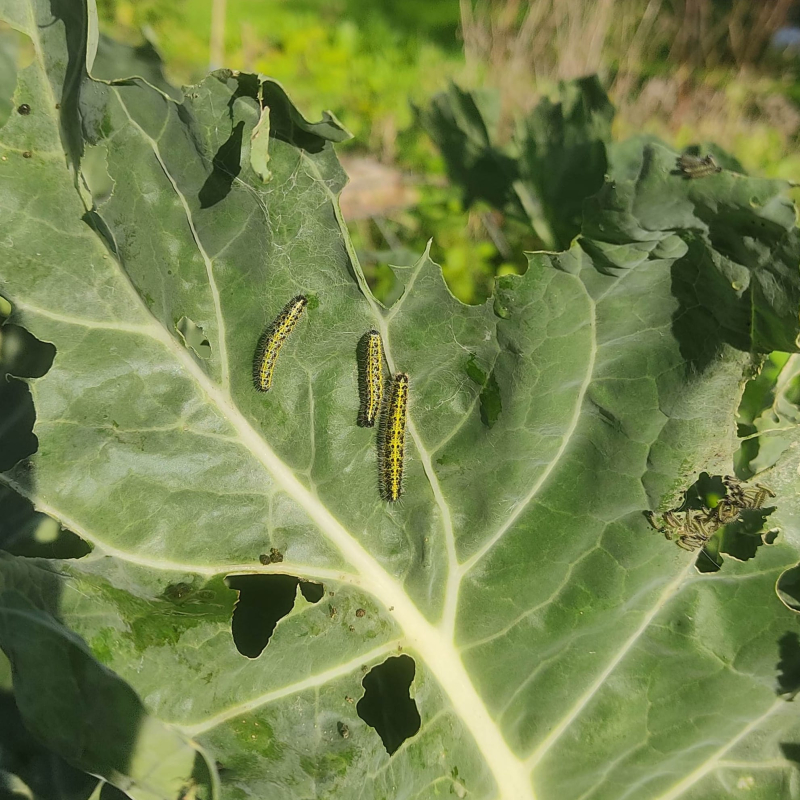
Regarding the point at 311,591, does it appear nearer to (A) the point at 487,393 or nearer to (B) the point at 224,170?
(A) the point at 487,393

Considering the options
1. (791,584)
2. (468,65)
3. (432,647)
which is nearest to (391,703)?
(432,647)

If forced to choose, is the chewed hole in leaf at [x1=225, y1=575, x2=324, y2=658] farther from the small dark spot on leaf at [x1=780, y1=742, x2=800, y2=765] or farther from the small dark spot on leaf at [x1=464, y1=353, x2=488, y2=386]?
the small dark spot on leaf at [x1=780, y1=742, x2=800, y2=765]

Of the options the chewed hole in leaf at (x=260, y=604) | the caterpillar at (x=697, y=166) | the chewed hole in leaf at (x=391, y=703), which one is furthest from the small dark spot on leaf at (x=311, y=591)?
the caterpillar at (x=697, y=166)

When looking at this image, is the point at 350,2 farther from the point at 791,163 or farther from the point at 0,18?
the point at 0,18

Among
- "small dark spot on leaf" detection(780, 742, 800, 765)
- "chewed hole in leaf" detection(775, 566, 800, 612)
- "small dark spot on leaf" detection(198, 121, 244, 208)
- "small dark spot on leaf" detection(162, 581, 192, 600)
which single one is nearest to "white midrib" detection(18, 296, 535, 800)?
"small dark spot on leaf" detection(162, 581, 192, 600)

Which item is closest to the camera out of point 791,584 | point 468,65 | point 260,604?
point 260,604

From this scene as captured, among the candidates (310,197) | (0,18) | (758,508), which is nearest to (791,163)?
(758,508)

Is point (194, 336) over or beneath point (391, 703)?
over

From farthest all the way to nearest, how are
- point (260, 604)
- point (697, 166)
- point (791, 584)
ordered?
1. point (791, 584)
2. point (260, 604)
3. point (697, 166)

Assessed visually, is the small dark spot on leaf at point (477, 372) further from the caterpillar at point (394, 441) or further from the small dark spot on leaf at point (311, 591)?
the small dark spot on leaf at point (311, 591)
